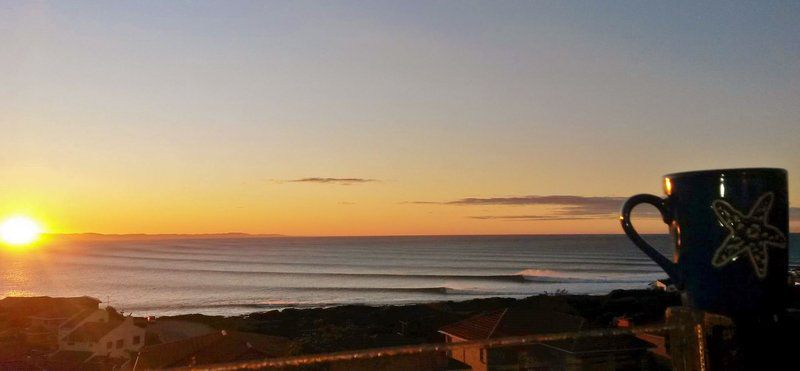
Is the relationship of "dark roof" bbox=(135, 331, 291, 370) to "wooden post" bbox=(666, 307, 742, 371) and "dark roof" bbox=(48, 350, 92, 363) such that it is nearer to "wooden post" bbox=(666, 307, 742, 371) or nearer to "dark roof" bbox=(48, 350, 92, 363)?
"dark roof" bbox=(48, 350, 92, 363)

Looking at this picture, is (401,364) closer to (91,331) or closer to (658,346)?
(658,346)

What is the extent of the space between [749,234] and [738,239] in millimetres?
Answer: 37

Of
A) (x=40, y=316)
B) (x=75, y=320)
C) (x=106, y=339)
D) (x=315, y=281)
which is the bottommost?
(x=315, y=281)

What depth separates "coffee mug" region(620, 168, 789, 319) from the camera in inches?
75.0

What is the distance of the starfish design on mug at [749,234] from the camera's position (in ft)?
6.22

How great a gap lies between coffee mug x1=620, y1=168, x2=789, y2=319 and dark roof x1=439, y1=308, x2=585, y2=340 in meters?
16.5

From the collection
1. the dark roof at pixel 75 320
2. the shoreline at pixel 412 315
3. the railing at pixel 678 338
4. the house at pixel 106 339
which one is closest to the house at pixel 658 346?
the railing at pixel 678 338

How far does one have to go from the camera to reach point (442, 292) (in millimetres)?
63469

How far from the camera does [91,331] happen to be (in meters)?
32.1

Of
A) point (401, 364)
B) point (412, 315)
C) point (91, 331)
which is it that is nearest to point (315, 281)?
point (412, 315)

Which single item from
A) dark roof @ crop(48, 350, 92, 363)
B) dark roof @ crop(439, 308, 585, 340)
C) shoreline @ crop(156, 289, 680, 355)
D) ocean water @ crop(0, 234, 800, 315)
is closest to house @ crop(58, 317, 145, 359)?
dark roof @ crop(48, 350, 92, 363)

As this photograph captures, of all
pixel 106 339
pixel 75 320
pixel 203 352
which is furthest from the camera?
pixel 75 320

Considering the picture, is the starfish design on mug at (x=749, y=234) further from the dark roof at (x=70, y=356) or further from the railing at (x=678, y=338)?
the dark roof at (x=70, y=356)

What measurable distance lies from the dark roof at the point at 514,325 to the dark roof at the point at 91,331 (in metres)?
20.4
